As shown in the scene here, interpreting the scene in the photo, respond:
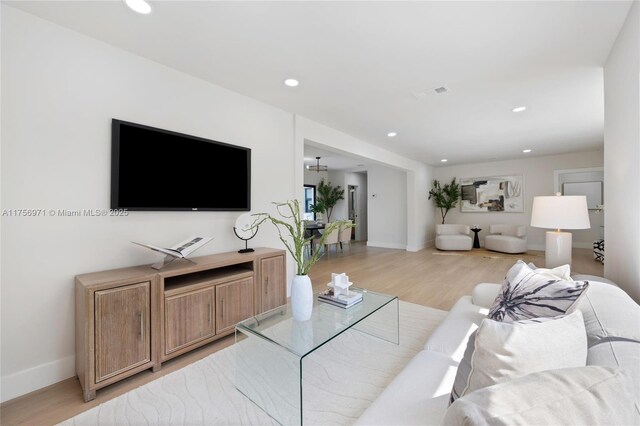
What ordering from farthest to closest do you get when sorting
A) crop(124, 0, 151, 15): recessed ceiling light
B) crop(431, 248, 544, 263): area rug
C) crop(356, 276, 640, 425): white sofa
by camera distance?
crop(431, 248, 544, 263): area rug
crop(124, 0, 151, 15): recessed ceiling light
crop(356, 276, 640, 425): white sofa

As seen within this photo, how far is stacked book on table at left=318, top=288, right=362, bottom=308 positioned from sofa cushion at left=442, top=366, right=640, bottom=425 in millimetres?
1504

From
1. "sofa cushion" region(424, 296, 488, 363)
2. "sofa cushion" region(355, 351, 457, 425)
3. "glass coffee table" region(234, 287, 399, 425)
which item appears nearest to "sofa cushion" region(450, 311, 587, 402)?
"sofa cushion" region(355, 351, 457, 425)

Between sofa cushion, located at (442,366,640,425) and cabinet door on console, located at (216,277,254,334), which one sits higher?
sofa cushion, located at (442,366,640,425)

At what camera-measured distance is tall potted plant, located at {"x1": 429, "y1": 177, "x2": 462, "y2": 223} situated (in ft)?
25.7

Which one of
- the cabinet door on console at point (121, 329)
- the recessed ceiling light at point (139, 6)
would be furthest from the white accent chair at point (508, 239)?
the recessed ceiling light at point (139, 6)

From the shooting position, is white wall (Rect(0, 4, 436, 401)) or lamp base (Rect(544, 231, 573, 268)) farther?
lamp base (Rect(544, 231, 573, 268))

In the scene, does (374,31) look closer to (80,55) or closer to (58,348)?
(80,55)

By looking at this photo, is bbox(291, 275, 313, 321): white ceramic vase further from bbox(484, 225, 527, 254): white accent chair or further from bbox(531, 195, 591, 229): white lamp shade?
bbox(484, 225, 527, 254): white accent chair

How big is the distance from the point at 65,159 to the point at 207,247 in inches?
50.1

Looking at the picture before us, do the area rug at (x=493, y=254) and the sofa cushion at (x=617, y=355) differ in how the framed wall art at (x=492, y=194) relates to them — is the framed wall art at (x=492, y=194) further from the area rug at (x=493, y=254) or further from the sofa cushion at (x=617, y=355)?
the sofa cushion at (x=617, y=355)

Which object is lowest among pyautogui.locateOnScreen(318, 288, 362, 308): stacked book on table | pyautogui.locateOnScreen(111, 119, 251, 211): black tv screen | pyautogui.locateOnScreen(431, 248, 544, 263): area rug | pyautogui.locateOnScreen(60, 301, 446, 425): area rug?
pyautogui.locateOnScreen(60, 301, 446, 425): area rug

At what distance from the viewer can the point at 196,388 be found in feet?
5.55

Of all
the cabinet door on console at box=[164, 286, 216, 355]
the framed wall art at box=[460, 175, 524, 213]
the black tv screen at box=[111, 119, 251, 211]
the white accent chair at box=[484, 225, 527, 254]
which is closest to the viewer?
the cabinet door on console at box=[164, 286, 216, 355]

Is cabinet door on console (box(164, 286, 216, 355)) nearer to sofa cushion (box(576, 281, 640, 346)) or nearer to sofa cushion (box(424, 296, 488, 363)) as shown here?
sofa cushion (box(424, 296, 488, 363))
